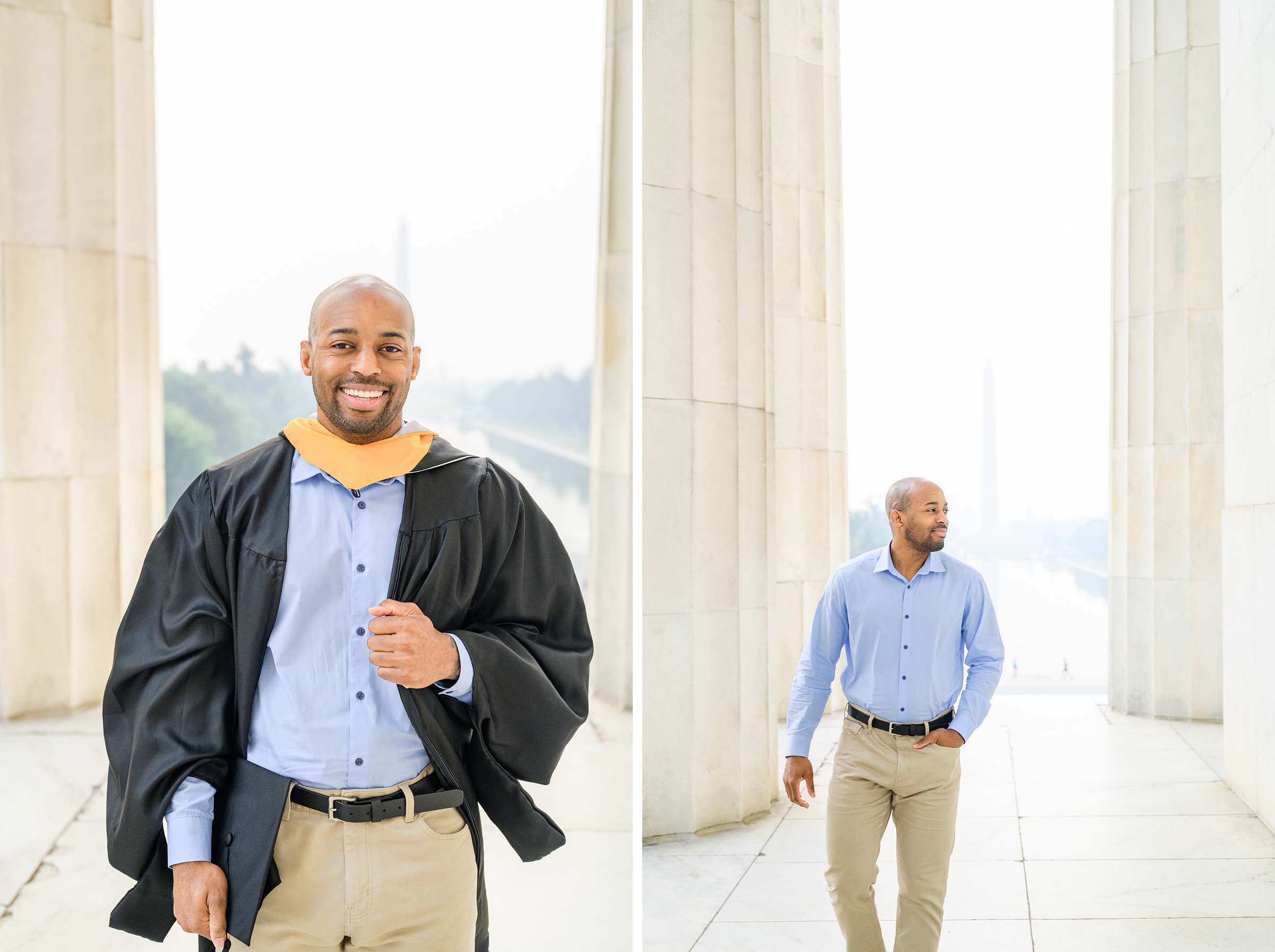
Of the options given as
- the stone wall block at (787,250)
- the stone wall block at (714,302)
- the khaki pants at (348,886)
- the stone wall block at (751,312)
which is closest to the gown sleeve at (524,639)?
the khaki pants at (348,886)

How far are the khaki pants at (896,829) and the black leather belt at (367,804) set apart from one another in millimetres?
2214

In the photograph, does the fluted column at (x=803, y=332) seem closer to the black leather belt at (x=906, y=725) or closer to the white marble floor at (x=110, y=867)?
the white marble floor at (x=110, y=867)

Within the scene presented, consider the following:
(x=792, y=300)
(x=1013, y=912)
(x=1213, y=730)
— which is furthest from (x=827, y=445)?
(x=1013, y=912)

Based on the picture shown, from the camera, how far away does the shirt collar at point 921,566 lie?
4.23 metres

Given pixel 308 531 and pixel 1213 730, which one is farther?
pixel 1213 730

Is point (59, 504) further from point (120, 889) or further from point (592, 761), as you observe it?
point (592, 761)

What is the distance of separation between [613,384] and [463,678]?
6.04 metres

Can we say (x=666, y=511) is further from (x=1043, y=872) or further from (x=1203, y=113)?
(x=1203, y=113)

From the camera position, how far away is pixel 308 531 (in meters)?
2.21

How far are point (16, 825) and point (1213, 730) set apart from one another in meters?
9.67

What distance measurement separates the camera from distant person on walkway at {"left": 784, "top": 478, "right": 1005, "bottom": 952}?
394cm

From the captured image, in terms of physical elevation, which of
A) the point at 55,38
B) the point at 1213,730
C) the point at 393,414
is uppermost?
the point at 55,38

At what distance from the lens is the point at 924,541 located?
4188mm

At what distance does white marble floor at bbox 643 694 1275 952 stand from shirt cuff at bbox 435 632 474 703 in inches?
126
